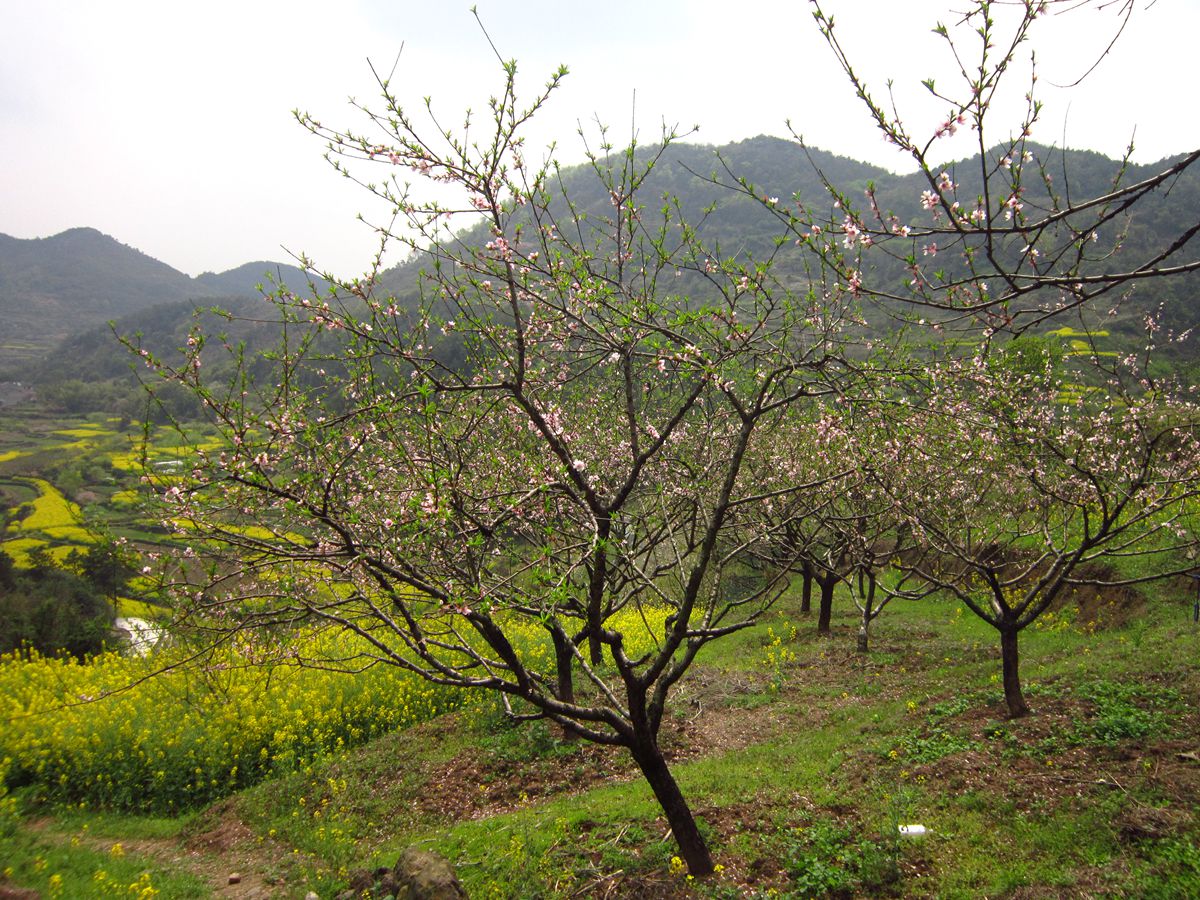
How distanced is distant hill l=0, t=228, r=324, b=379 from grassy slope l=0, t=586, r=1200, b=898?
148 m

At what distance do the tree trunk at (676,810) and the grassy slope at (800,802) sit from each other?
0.16 metres

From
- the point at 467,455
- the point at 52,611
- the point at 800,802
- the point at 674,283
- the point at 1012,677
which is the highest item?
the point at 674,283

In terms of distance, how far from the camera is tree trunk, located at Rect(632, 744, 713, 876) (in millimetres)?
5234

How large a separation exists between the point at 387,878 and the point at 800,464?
986 centimetres

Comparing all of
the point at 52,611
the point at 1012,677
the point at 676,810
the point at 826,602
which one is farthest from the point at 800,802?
the point at 52,611

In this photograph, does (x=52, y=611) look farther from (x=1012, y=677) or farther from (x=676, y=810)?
(x=1012, y=677)

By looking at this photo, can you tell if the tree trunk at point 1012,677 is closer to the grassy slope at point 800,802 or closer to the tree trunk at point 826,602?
the grassy slope at point 800,802

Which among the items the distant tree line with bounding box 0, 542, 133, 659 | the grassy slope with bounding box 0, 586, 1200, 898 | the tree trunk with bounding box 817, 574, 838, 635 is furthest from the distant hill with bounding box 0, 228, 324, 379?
the grassy slope with bounding box 0, 586, 1200, 898

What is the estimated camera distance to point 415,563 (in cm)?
525

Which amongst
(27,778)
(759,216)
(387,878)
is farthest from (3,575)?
Answer: (759,216)

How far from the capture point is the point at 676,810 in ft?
17.4

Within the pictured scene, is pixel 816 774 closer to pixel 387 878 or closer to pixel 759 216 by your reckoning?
pixel 387 878

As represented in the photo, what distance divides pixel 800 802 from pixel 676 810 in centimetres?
229

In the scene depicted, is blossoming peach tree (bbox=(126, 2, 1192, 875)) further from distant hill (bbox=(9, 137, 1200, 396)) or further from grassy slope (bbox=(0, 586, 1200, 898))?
distant hill (bbox=(9, 137, 1200, 396))
